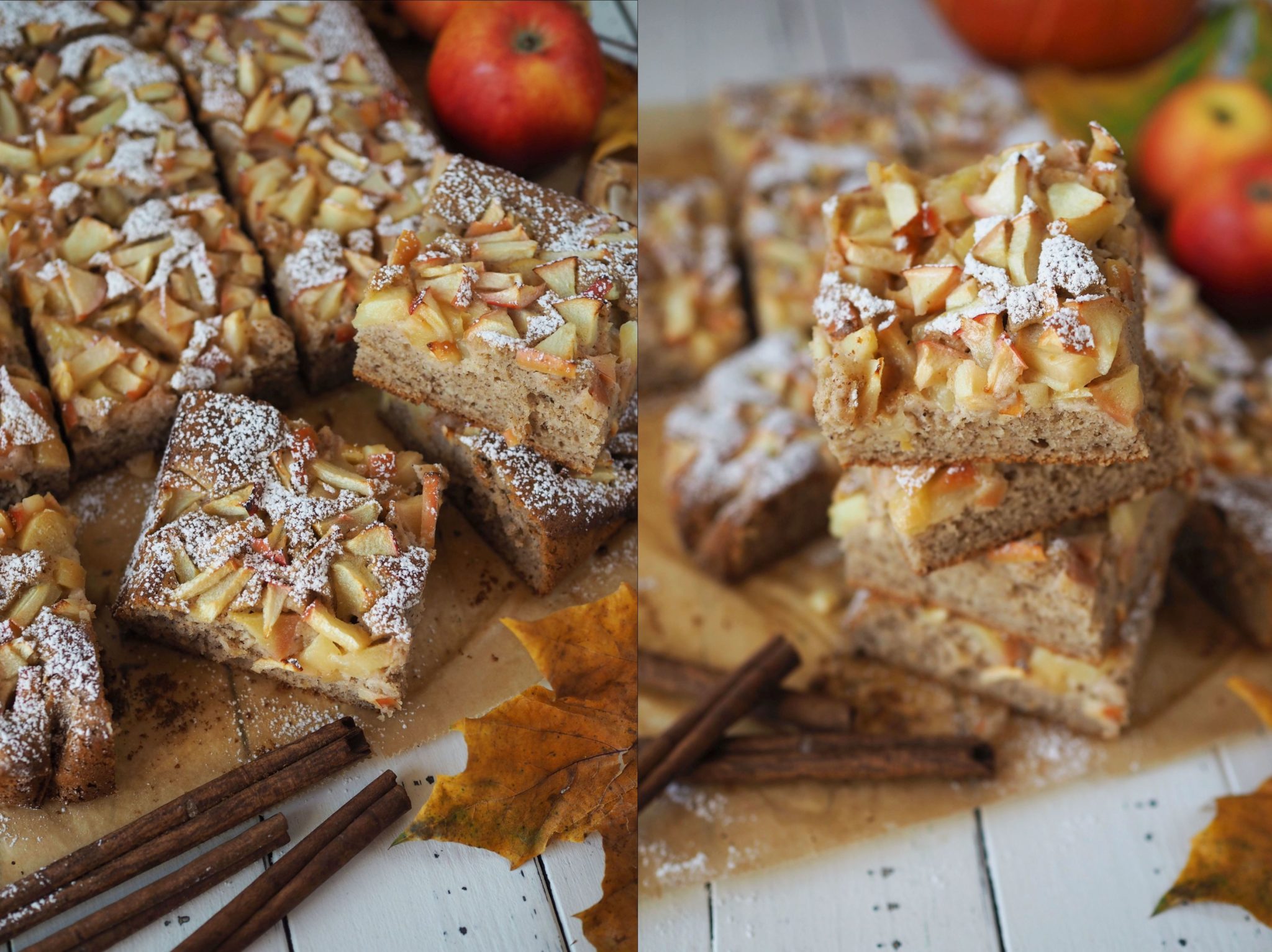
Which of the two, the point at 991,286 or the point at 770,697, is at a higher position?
the point at 991,286

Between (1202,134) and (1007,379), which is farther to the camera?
(1202,134)

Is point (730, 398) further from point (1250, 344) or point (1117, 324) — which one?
point (1250, 344)

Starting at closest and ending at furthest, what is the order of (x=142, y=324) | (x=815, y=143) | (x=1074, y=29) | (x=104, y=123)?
(x=142, y=324) → (x=104, y=123) → (x=815, y=143) → (x=1074, y=29)

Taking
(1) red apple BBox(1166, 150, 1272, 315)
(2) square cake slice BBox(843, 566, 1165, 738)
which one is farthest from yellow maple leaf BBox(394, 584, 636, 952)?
(1) red apple BBox(1166, 150, 1272, 315)

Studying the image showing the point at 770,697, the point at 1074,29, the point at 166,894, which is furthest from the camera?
the point at 1074,29

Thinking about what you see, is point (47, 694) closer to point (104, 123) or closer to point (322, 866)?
point (322, 866)

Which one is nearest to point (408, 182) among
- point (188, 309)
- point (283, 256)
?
point (283, 256)

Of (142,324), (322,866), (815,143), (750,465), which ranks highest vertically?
(142,324)

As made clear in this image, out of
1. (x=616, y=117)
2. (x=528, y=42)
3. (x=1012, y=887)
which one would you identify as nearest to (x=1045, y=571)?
(x=1012, y=887)

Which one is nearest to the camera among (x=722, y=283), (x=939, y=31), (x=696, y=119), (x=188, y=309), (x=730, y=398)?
(x=188, y=309)
